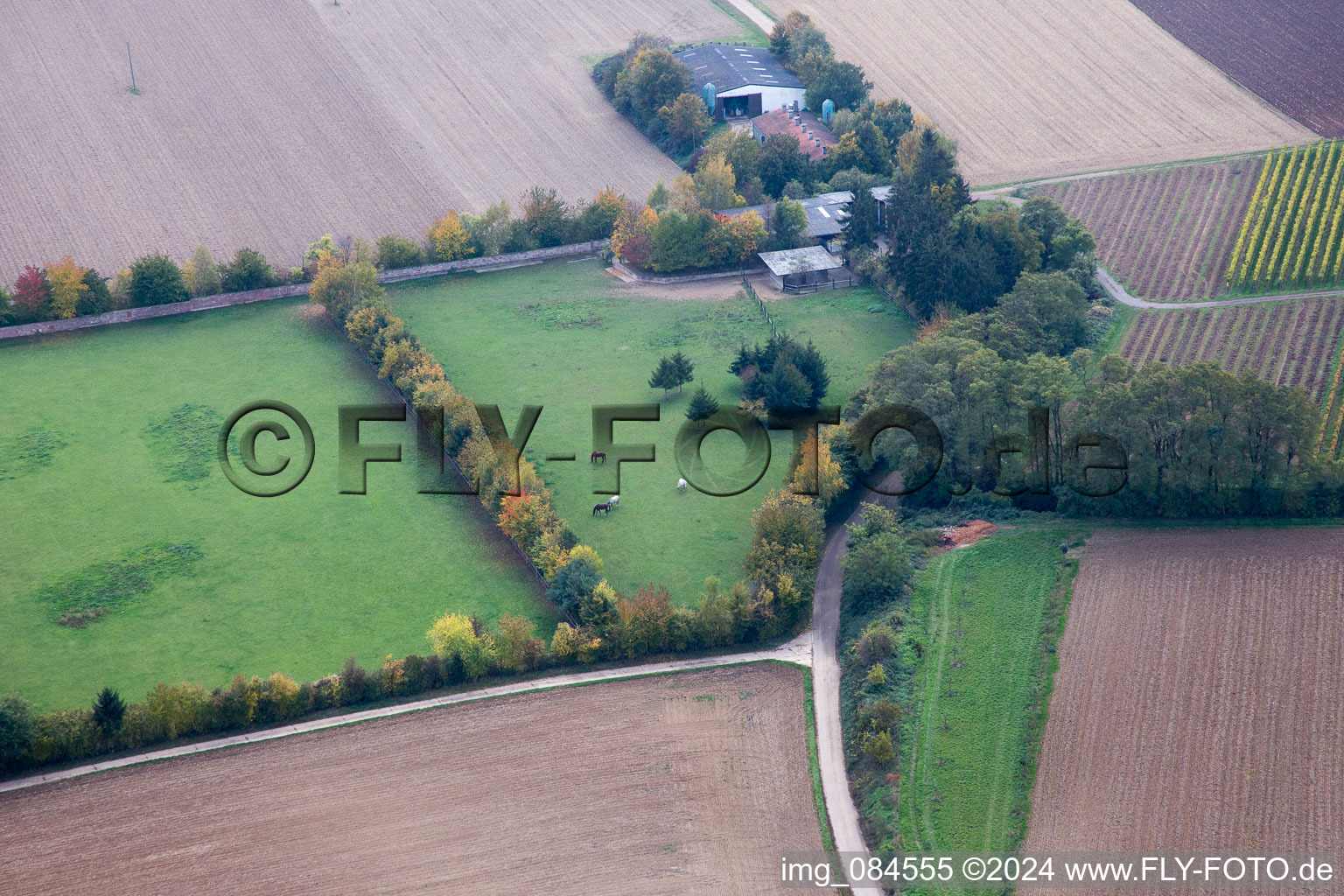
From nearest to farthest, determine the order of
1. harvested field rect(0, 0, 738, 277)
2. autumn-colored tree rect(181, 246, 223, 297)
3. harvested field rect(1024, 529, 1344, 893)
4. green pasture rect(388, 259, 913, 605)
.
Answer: harvested field rect(1024, 529, 1344, 893) → green pasture rect(388, 259, 913, 605) → autumn-colored tree rect(181, 246, 223, 297) → harvested field rect(0, 0, 738, 277)

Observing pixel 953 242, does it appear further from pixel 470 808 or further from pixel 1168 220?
pixel 470 808

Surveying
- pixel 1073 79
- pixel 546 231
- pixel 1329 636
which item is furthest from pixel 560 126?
pixel 1329 636

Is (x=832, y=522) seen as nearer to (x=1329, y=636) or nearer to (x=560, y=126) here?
(x=1329, y=636)

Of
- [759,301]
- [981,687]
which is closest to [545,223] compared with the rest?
[759,301]

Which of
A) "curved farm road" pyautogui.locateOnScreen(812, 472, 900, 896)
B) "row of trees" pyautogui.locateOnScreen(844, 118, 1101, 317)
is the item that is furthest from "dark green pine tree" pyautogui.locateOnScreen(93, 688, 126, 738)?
"row of trees" pyautogui.locateOnScreen(844, 118, 1101, 317)

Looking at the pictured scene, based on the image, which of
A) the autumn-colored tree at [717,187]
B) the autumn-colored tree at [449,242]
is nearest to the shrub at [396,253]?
the autumn-colored tree at [449,242]

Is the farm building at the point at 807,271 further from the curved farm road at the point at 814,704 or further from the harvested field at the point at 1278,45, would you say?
the harvested field at the point at 1278,45

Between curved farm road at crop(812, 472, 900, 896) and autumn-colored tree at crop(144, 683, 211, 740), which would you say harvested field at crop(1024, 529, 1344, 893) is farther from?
autumn-colored tree at crop(144, 683, 211, 740)
